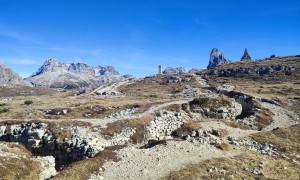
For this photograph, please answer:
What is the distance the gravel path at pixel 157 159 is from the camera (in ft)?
96.6

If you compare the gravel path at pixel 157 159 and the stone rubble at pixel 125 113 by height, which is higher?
the stone rubble at pixel 125 113

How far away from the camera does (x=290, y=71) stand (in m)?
170

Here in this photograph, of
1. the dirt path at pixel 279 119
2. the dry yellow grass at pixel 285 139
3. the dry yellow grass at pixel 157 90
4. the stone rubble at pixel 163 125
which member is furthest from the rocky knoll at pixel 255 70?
the dry yellow grass at pixel 285 139

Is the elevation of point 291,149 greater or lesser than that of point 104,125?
lesser

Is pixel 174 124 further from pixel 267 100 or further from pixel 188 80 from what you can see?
pixel 188 80

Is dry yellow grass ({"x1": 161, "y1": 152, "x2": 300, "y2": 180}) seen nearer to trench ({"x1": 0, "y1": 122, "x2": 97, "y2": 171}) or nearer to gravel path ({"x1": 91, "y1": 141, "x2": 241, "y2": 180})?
gravel path ({"x1": 91, "y1": 141, "x2": 241, "y2": 180})

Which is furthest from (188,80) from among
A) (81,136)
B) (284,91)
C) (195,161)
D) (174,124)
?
(195,161)

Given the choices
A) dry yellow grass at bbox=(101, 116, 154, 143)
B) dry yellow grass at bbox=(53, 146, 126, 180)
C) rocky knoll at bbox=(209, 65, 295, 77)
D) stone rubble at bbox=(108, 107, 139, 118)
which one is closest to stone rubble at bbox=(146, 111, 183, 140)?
dry yellow grass at bbox=(101, 116, 154, 143)

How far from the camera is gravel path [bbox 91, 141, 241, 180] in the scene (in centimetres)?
2945

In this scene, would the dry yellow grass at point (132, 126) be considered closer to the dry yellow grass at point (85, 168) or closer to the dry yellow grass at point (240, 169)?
the dry yellow grass at point (85, 168)

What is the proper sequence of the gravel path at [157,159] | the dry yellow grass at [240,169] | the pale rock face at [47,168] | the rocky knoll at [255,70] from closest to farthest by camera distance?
the dry yellow grass at [240,169] → the gravel path at [157,159] → the pale rock face at [47,168] → the rocky knoll at [255,70]

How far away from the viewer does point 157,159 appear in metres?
33.1

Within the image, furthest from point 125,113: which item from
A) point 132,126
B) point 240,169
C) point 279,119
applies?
point 240,169

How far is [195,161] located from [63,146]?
23806 millimetres
